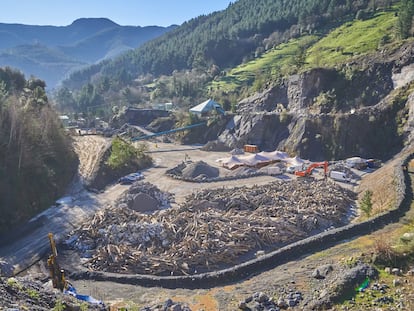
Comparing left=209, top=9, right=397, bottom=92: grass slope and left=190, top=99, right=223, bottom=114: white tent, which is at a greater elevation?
left=209, top=9, right=397, bottom=92: grass slope

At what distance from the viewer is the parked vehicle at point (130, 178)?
113ft

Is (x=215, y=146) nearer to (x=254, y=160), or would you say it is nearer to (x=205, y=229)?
(x=254, y=160)

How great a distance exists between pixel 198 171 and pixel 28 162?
585 inches

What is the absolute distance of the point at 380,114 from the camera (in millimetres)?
37969

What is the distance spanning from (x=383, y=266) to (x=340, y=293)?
2456 mm

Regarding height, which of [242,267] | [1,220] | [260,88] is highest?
[260,88]

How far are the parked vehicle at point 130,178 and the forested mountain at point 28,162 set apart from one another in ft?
15.1

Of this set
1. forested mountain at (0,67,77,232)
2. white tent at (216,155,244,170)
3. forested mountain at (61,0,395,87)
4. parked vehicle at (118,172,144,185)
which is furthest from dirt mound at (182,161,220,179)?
forested mountain at (61,0,395,87)

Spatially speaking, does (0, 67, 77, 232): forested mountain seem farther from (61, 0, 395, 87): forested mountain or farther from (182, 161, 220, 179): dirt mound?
(61, 0, 395, 87): forested mountain

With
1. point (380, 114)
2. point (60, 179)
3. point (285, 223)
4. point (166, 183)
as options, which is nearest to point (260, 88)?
point (380, 114)

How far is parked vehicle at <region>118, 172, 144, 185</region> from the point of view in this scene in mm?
34434

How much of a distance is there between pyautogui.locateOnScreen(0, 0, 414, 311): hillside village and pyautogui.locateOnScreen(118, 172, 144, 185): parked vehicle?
191 mm

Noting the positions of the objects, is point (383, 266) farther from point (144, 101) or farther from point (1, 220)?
point (144, 101)

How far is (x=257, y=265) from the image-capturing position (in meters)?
17.4
